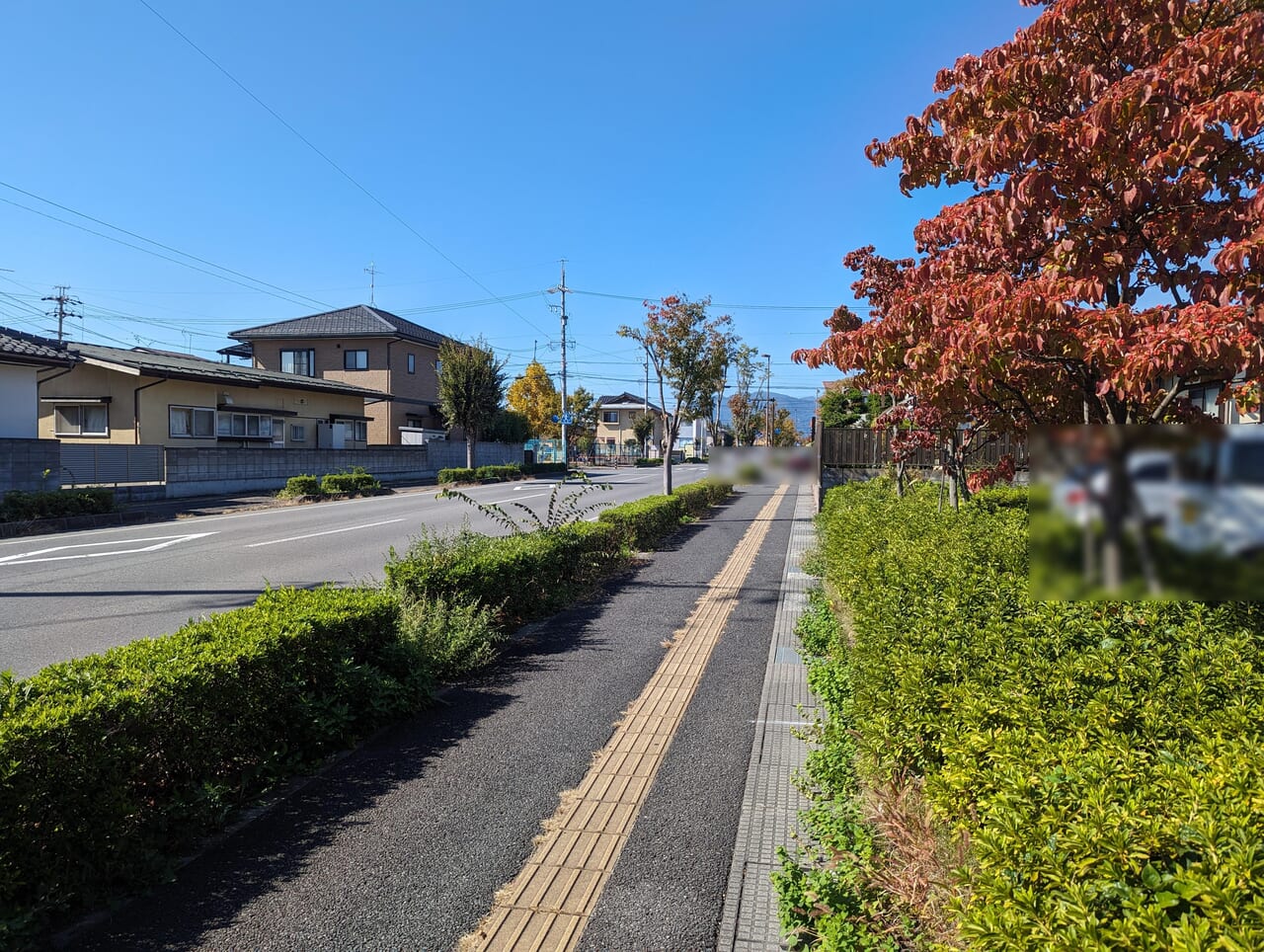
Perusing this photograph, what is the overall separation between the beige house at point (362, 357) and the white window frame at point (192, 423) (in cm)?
1258

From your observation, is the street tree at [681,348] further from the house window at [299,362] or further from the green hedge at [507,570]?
the house window at [299,362]

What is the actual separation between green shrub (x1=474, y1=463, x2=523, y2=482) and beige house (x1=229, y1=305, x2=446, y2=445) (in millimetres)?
7134

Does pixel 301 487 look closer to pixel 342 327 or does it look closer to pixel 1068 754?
pixel 342 327

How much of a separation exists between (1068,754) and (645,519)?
1132 cm

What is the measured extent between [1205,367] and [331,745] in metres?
4.91

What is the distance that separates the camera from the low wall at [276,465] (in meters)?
24.6

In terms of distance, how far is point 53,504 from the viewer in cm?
1733

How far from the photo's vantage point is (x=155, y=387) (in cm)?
2711

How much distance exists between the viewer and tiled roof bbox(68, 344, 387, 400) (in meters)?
26.1

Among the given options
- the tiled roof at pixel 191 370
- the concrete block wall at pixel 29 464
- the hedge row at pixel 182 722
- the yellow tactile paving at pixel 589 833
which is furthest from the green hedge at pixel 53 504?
the yellow tactile paving at pixel 589 833

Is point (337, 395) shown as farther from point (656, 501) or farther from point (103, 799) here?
point (103, 799)

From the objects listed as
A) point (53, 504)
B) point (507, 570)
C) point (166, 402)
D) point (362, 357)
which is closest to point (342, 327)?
point (362, 357)

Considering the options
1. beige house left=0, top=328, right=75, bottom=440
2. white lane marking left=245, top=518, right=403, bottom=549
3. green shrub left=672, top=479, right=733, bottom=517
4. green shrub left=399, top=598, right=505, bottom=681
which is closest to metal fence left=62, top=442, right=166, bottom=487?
beige house left=0, top=328, right=75, bottom=440

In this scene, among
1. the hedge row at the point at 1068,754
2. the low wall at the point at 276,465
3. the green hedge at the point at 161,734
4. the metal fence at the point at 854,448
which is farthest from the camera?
the low wall at the point at 276,465
